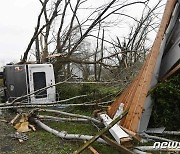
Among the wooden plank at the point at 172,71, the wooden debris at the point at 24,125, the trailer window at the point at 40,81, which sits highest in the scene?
the wooden plank at the point at 172,71

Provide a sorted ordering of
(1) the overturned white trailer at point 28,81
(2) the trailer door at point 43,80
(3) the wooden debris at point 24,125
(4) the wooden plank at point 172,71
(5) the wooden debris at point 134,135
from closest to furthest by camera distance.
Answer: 1. (5) the wooden debris at point 134,135
2. (4) the wooden plank at point 172,71
3. (3) the wooden debris at point 24,125
4. (1) the overturned white trailer at point 28,81
5. (2) the trailer door at point 43,80

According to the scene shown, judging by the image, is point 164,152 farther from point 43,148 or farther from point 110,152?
point 43,148

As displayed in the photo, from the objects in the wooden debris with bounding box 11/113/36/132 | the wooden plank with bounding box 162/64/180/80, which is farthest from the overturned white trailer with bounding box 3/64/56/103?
the wooden plank with bounding box 162/64/180/80

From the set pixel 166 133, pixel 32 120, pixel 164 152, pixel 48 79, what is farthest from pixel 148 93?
pixel 48 79

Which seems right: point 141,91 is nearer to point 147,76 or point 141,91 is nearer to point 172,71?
point 147,76

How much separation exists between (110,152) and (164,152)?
91 centimetres

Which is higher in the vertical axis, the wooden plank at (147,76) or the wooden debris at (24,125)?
the wooden plank at (147,76)

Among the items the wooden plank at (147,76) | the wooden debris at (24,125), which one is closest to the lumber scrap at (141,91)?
the wooden plank at (147,76)

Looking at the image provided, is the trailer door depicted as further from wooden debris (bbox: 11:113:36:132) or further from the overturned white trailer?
wooden debris (bbox: 11:113:36:132)

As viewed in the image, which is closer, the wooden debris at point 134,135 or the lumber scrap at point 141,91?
the wooden debris at point 134,135

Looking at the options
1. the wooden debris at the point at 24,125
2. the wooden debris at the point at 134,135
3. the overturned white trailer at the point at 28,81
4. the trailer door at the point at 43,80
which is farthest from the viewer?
the trailer door at the point at 43,80

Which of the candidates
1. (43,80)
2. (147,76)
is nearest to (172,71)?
(147,76)

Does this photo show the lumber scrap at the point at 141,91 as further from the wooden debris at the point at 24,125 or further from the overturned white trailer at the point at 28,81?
the overturned white trailer at the point at 28,81

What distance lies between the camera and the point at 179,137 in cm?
486
